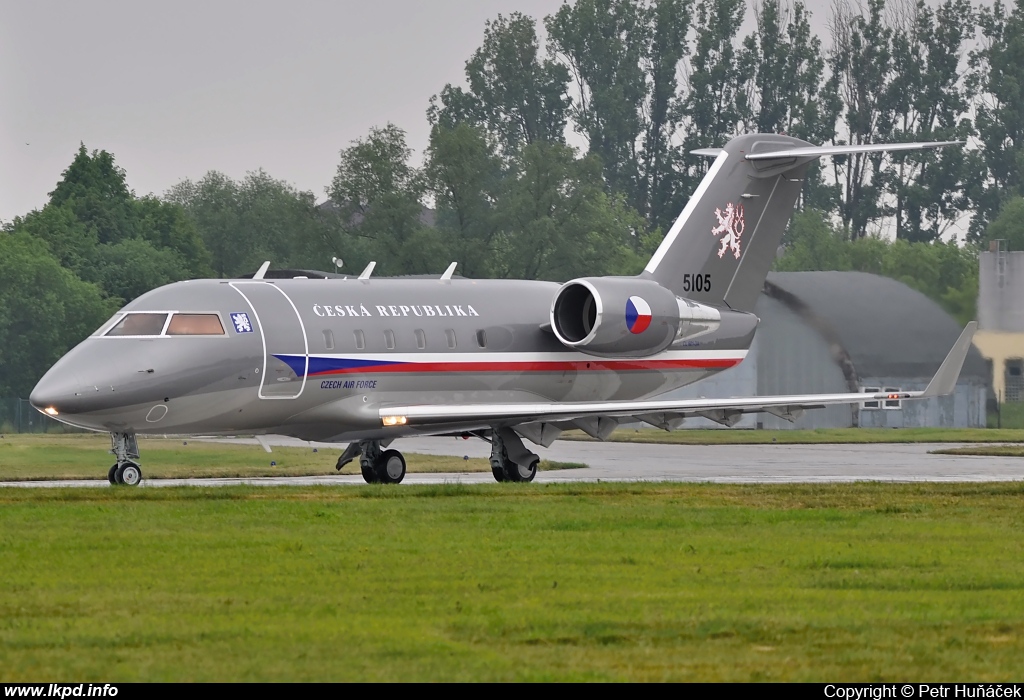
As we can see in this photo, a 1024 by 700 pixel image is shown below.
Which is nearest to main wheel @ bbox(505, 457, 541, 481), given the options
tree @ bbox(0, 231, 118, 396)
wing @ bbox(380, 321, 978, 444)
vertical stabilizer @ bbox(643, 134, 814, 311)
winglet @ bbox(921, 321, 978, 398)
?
wing @ bbox(380, 321, 978, 444)

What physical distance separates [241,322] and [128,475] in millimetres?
2699

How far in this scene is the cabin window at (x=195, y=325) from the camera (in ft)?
77.0

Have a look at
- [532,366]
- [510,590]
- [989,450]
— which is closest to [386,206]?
[989,450]

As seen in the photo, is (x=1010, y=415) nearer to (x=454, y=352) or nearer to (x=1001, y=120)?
(x=454, y=352)

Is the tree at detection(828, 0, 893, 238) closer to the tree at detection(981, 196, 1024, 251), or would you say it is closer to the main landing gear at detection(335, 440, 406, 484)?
the tree at detection(981, 196, 1024, 251)

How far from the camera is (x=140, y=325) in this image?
23.4 m

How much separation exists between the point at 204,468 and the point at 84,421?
713 centimetres

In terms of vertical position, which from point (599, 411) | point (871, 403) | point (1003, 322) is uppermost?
point (1003, 322)

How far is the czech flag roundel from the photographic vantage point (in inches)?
1068

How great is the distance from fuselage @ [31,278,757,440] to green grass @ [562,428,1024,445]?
14.1 m

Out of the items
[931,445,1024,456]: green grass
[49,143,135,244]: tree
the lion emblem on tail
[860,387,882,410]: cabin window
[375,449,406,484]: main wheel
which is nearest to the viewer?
[375,449,406,484]: main wheel

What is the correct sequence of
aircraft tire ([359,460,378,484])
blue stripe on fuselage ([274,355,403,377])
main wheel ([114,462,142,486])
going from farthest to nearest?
1. aircraft tire ([359,460,378,484])
2. blue stripe on fuselage ([274,355,403,377])
3. main wheel ([114,462,142,486])

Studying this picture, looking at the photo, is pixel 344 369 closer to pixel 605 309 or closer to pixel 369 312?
pixel 369 312

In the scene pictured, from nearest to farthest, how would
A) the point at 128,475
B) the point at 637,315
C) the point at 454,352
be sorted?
the point at 128,475 < the point at 454,352 < the point at 637,315
